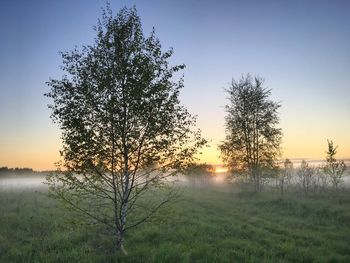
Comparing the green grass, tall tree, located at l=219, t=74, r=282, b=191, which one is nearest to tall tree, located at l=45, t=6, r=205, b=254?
the green grass

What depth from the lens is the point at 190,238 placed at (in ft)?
51.9

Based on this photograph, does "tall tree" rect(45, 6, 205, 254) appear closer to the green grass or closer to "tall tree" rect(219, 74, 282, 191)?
the green grass

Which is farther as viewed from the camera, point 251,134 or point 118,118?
point 251,134

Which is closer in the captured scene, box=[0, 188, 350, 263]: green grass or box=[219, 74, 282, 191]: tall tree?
box=[0, 188, 350, 263]: green grass

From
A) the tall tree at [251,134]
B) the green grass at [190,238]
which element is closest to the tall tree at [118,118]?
the green grass at [190,238]

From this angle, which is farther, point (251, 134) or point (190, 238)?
point (251, 134)

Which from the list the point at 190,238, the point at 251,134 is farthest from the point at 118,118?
the point at 251,134

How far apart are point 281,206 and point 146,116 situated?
1905cm

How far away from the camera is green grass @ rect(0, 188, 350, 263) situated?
43.2 ft

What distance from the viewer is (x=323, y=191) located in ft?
117

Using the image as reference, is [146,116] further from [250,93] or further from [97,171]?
[250,93]

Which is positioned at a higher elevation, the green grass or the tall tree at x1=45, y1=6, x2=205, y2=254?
the tall tree at x1=45, y1=6, x2=205, y2=254

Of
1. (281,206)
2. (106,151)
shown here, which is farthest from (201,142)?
(281,206)

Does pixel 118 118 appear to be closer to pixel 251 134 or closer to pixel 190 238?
pixel 190 238
